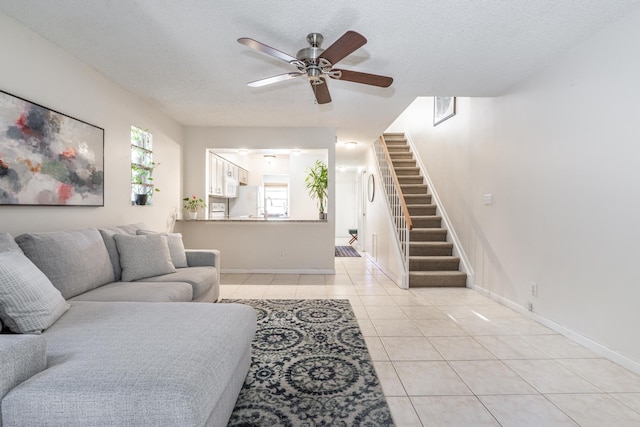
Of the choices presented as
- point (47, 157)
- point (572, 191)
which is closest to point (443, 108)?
point (572, 191)

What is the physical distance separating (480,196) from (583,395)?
263cm

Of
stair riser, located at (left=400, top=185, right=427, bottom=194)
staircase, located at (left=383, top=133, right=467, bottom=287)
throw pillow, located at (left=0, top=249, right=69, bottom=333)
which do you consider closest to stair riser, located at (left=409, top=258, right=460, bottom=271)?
staircase, located at (left=383, top=133, right=467, bottom=287)

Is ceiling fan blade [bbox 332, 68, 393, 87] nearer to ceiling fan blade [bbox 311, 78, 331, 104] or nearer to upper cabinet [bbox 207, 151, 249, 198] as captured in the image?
ceiling fan blade [bbox 311, 78, 331, 104]

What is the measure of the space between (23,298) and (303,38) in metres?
2.43

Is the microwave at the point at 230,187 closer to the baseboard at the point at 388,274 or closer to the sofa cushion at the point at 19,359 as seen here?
the baseboard at the point at 388,274

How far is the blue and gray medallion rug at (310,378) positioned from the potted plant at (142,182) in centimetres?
213

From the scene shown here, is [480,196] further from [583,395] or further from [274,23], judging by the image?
[274,23]

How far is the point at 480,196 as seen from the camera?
4.11 m

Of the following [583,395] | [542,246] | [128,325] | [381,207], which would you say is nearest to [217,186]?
[381,207]

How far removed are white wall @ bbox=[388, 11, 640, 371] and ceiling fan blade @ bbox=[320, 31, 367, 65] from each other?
6.44 feet

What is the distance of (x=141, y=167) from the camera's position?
12.6 ft

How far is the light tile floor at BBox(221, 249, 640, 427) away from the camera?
1.71 m

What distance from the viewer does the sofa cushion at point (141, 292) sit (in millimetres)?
2275

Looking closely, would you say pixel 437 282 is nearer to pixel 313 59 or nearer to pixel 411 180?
pixel 411 180
